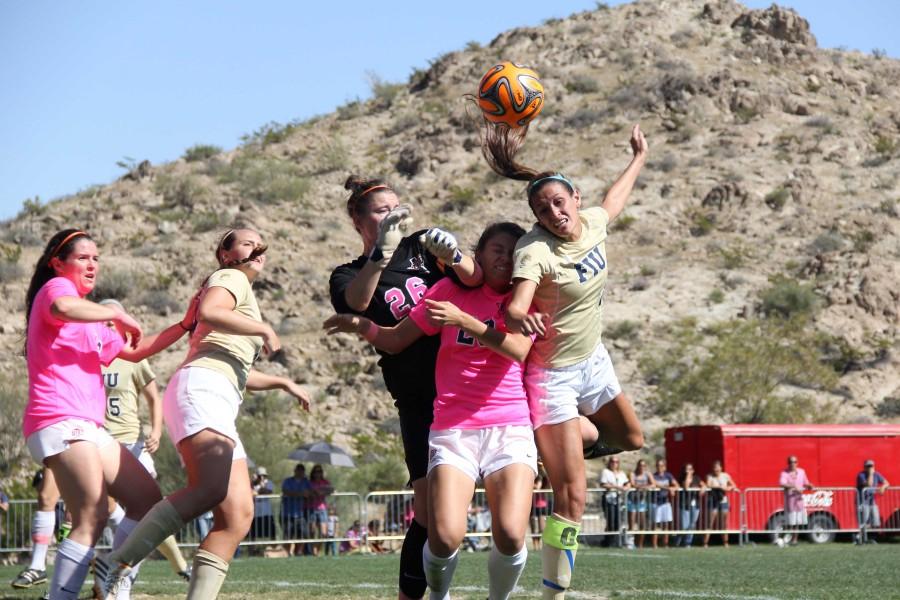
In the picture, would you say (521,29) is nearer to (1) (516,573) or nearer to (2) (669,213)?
(2) (669,213)

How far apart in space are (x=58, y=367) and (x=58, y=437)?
0.39 m

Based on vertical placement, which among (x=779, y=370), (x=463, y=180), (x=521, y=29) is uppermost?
(x=521, y=29)

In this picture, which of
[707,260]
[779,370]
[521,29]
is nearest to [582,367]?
[779,370]

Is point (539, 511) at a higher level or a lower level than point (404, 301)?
lower

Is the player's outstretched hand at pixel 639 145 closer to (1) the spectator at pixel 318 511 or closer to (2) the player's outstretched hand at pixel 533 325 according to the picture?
(2) the player's outstretched hand at pixel 533 325

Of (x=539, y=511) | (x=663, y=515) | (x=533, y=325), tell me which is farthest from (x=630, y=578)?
(x=663, y=515)

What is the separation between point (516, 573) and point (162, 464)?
68.9ft

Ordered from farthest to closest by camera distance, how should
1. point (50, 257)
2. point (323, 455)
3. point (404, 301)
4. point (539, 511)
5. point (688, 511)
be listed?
point (323, 455), point (688, 511), point (539, 511), point (50, 257), point (404, 301)

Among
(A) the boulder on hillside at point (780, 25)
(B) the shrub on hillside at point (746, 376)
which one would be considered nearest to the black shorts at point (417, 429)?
(B) the shrub on hillside at point (746, 376)

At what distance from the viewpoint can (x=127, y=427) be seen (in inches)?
417

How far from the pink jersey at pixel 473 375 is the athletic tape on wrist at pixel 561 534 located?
22.3 inches

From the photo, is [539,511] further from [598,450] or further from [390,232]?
[390,232]

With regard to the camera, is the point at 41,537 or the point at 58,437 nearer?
the point at 58,437

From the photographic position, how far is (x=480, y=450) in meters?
5.84
